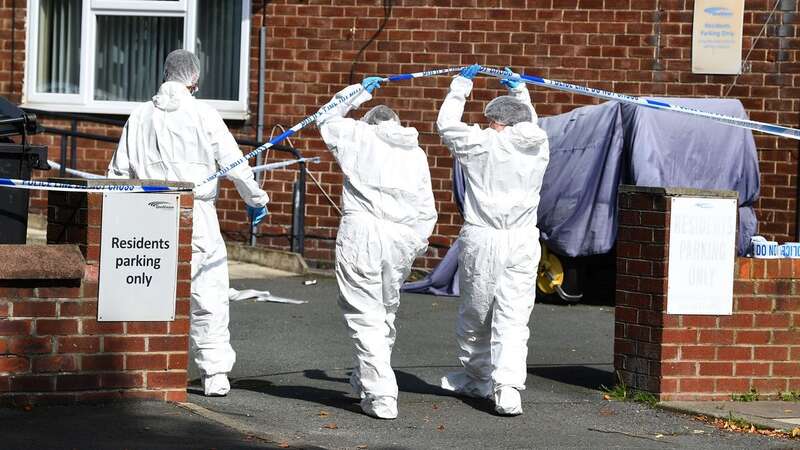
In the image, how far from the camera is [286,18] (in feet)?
47.4

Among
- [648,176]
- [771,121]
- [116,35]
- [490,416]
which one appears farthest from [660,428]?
[116,35]

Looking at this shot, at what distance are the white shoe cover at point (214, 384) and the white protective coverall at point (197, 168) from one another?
3 centimetres

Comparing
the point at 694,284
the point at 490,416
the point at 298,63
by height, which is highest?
the point at 298,63

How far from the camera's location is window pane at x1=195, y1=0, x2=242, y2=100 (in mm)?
14844

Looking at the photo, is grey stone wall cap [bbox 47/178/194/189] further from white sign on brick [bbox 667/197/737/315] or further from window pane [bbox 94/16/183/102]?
window pane [bbox 94/16/183/102]

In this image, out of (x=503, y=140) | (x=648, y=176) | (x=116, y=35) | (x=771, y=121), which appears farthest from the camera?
(x=116, y=35)

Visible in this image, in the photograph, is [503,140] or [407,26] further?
[407,26]

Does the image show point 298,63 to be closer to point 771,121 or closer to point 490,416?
point 771,121

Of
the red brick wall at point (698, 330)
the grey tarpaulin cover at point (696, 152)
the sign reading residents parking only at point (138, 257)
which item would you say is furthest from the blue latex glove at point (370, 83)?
the grey tarpaulin cover at point (696, 152)

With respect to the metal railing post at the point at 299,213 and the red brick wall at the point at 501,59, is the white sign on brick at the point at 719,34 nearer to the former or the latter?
the red brick wall at the point at 501,59

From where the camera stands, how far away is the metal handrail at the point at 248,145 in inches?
549

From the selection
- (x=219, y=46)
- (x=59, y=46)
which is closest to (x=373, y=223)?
(x=219, y=46)

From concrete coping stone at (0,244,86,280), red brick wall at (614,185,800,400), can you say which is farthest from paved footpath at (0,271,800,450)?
concrete coping stone at (0,244,86,280)

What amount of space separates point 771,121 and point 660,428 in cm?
712
